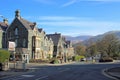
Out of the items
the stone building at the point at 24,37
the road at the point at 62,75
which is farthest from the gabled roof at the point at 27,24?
the road at the point at 62,75

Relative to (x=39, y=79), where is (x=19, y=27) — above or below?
above

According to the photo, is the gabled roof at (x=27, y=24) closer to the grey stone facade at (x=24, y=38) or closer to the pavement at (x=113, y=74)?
the grey stone facade at (x=24, y=38)

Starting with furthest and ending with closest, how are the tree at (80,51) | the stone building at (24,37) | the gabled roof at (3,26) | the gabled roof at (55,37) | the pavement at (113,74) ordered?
the tree at (80,51) < the gabled roof at (55,37) < the gabled roof at (3,26) < the stone building at (24,37) < the pavement at (113,74)

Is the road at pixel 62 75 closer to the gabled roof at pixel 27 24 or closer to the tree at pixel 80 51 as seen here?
the gabled roof at pixel 27 24

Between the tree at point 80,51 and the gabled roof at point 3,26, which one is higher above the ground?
the gabled roof at point 3,26

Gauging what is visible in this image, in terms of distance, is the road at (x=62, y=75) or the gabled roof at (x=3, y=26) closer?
the road at (x=62, y=75)

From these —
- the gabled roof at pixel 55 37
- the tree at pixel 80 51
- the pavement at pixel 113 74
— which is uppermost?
the gabled roof at pixel 55 37

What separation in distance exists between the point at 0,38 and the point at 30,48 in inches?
345

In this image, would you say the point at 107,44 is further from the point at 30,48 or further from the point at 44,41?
the point at 30,48

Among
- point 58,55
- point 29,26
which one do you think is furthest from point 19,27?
point 58,55

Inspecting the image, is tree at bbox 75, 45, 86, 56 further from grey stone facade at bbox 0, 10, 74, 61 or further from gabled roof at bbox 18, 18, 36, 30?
gabled roof at bbox 18, 18, 36, 30

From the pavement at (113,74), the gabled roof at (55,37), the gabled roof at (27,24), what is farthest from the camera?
the gabled roof at (55,37)

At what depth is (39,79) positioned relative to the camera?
1065 inches

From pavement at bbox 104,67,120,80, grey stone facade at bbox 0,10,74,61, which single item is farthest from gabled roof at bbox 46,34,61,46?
pavement at bbox 104,67,120,80
